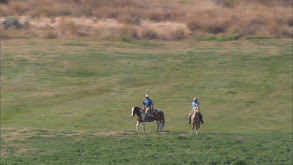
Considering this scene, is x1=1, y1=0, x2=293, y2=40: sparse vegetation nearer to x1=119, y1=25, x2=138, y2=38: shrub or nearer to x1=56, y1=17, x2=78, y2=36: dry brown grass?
x1=119, y1=25, x2=138, y2=38: shrub

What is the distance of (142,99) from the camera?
4975 centimetres

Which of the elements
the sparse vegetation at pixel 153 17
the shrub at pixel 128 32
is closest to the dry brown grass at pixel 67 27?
the sparse vegetation at pixel 153 17

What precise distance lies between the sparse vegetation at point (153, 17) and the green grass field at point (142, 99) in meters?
4.36

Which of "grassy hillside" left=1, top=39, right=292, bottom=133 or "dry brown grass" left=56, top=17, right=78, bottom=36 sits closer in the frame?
"grassy hillside" left=1, top=39, right=292, bottom=133

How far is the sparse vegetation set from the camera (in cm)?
8031

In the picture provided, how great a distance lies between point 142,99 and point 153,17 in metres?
40.8

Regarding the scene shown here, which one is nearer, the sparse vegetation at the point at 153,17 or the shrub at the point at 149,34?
the shrub at the point at 149,34

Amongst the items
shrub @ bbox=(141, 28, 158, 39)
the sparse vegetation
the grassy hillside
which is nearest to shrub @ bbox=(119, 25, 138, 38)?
the sparse vegetation

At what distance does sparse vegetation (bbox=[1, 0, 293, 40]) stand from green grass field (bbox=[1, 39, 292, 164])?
4.36 meters

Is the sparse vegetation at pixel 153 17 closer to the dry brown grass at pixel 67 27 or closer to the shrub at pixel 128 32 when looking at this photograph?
the shrub at pixel 128 32

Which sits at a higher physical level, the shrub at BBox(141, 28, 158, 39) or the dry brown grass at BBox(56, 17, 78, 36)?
the dry brown grass at BBox(56, 17, 78, 36)

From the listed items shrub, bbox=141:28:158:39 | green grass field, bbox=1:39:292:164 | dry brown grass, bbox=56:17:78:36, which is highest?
dry brown grass, bbox=56:17:78:36

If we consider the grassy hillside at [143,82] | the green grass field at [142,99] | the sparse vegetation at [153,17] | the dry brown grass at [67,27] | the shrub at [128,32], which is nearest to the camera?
the green grass field at [142,99]

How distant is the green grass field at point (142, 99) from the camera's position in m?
29.2
